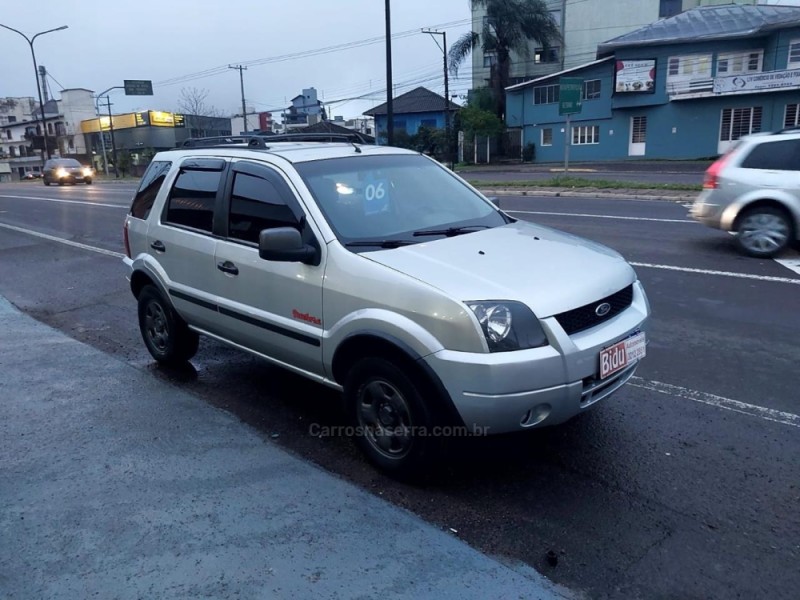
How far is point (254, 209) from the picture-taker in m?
4.53

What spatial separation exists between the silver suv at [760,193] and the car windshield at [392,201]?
19.5 feet

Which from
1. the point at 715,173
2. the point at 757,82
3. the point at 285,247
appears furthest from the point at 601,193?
the point at 757,82

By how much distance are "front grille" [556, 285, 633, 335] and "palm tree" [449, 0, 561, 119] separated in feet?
160

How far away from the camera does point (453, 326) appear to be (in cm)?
330

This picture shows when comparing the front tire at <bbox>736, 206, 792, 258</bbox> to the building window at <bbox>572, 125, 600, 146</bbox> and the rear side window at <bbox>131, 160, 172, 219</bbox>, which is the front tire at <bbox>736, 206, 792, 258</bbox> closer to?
the rear side window at <bbox>131, 160, 172, 219</bbox>

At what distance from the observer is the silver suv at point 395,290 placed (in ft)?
10.9

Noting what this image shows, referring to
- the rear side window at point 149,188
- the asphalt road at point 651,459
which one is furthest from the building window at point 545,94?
the rear side window at point 149,188

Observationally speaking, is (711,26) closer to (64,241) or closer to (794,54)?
(794,54)

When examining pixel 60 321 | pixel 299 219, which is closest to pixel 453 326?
pixel 299 219

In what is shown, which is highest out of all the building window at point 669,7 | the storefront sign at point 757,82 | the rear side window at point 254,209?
the building window at point 669,7

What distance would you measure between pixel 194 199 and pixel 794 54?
42465 mm

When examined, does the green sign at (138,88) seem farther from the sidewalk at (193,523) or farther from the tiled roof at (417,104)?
the sidewalk at (193,523)

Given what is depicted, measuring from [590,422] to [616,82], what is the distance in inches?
1662

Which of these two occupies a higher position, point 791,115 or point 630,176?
point 791,115
